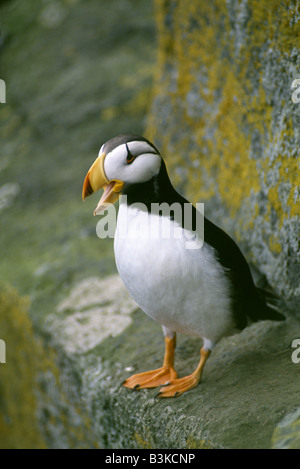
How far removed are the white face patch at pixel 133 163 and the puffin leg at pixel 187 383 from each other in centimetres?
77

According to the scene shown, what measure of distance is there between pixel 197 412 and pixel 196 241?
0.65 m

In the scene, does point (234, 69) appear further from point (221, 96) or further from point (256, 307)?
point (256, 307)

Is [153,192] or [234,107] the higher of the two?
[234,107]

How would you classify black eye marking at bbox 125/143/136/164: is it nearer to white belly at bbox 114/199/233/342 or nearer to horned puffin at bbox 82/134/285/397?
horned puffin at bbox 82/134/285/397

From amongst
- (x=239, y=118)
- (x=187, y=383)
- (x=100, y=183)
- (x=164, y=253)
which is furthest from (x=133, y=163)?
(x=239, y=118)

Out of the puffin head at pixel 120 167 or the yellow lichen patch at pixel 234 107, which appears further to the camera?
the yellow lichen patch at pixel 234 107

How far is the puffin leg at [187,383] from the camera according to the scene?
243cm

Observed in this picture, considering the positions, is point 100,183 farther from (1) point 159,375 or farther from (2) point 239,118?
(2) point 239,118

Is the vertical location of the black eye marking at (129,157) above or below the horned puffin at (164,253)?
above

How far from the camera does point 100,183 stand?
2154 mm

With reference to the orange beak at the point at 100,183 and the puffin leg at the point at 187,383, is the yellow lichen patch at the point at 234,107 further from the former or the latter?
the orange beak at the point at 100,183

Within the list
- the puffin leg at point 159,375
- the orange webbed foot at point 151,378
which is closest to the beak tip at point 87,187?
the puffin leg at point 159,375

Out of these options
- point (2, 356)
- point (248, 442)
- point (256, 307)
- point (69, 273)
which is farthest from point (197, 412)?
point (2, 356)

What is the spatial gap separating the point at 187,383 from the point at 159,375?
0.53ft
